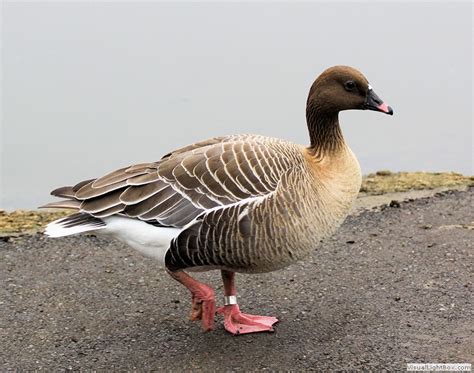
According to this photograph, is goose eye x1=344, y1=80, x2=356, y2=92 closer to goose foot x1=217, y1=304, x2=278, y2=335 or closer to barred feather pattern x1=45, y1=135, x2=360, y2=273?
barred feather pattern x1=45, y1=135, x2=360, y2=273

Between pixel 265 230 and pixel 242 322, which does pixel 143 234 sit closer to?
pixel 265 230

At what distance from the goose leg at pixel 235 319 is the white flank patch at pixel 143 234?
1.79ft

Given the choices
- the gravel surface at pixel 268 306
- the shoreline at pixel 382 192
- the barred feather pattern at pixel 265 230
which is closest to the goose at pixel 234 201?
the barred feather pattern at pixel 265 230

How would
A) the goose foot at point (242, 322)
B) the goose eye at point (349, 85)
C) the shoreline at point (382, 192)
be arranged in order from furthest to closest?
the shoreline at point (382, 192)
the goose foot at point (242, 322)
the goose eye at point (349, 85)

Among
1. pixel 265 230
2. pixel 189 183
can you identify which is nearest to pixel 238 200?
pixel 265 230

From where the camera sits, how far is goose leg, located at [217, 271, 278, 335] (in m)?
4.55

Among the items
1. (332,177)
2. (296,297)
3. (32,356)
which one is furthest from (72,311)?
(332,177)

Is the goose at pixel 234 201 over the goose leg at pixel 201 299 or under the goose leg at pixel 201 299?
over

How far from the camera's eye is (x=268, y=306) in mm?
5012

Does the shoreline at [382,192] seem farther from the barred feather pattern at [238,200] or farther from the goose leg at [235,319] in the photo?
the goose leg at [235,319]

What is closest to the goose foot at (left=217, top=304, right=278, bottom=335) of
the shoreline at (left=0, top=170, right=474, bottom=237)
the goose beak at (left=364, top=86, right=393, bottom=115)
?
the goose beak at (left=364, top=86, right=393, bottom=115)

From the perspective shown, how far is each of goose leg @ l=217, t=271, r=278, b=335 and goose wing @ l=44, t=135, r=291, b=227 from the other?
0.68 metres

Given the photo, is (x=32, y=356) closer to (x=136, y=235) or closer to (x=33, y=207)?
(x=136, y=235)

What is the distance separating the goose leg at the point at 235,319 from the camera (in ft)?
14.9
